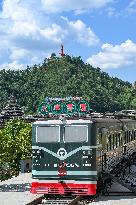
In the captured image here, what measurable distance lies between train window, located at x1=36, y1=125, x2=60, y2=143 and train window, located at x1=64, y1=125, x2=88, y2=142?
38cm

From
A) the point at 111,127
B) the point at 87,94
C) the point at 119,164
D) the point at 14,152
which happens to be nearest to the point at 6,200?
the point at 111,127

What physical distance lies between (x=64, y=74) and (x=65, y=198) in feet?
586

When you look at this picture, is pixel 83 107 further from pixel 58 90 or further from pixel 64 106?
pixel 58 90

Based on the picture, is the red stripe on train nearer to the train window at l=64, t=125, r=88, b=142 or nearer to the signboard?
the train window at l=64, t=125, r=88, b=142

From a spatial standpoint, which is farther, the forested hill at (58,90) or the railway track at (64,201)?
the forested hill at (58,90)

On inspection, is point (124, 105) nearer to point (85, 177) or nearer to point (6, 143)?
point (6, 143)

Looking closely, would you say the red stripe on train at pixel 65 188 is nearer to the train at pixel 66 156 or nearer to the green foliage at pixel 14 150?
the train at pixel 66 156

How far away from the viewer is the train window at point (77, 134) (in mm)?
18562

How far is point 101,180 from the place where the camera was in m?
20.8

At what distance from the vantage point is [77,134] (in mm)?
18641

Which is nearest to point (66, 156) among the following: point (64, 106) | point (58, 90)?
point (64, 106)

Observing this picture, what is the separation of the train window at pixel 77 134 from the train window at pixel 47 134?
38 cm

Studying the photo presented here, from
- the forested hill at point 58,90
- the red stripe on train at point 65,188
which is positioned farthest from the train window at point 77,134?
the forested hill at point 58,90

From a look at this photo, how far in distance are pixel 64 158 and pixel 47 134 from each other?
1082mm
